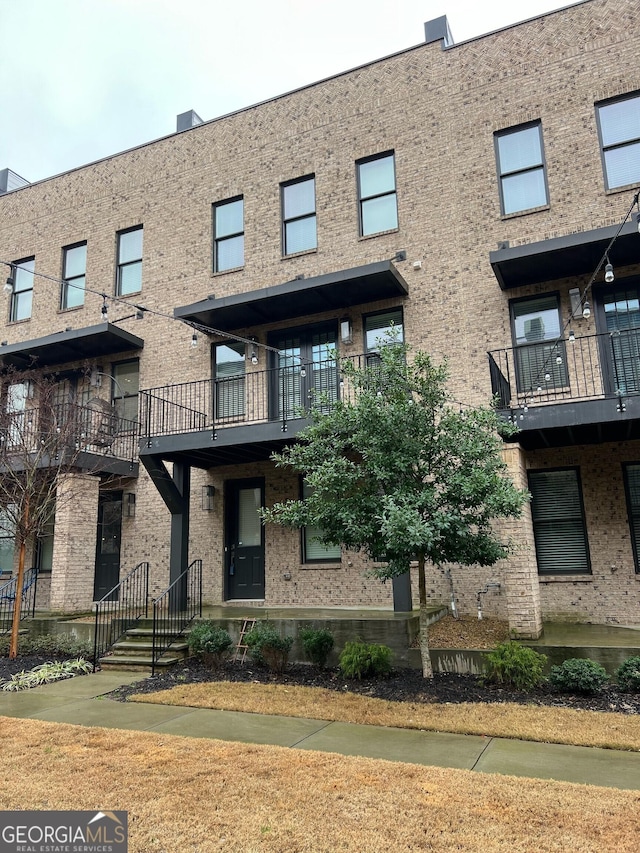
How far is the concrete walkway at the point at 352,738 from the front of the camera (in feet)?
17.4

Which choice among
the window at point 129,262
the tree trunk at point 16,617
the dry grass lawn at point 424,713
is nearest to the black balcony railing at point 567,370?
the dry grass lawn at point 424,713

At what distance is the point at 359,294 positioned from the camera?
12.6m

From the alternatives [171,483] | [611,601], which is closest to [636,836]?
[611,601]

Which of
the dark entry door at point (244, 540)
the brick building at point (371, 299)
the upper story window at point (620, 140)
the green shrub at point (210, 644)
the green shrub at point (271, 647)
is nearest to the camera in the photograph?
the green shrub at point (271, 647)

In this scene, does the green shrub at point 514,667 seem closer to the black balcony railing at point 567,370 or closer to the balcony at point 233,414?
the black balcony railing at point 567,370

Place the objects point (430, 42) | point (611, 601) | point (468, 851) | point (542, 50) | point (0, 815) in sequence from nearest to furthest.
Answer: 1. point (468, 851)
2. point (0, 815)
3. point (611, 601)
4. point (542, 50)
5. point (430, 42)

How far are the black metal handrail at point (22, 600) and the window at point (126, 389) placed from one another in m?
3.98

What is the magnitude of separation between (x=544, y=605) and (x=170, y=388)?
8924mm

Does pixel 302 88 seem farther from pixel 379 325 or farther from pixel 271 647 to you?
pixel 271 647

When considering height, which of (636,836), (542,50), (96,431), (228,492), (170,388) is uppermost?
(542,50)

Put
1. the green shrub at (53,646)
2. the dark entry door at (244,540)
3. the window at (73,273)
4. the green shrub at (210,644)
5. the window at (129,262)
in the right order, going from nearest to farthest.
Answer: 1. the green shrub at (210,644)
2. the green shrub at (53,646)
3. the dark entry door at (244,540)
4. the window at (129,262)
5. the window at (73,273)

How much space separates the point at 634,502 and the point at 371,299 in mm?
6128

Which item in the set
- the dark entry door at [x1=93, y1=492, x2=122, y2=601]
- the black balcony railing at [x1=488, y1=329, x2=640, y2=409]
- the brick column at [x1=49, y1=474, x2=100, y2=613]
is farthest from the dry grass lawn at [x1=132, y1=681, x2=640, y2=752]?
the dark entry door at [x1=93, y1=492, x2=122, y2=601]

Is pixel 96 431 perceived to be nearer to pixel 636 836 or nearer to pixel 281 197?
pixel 281 197
